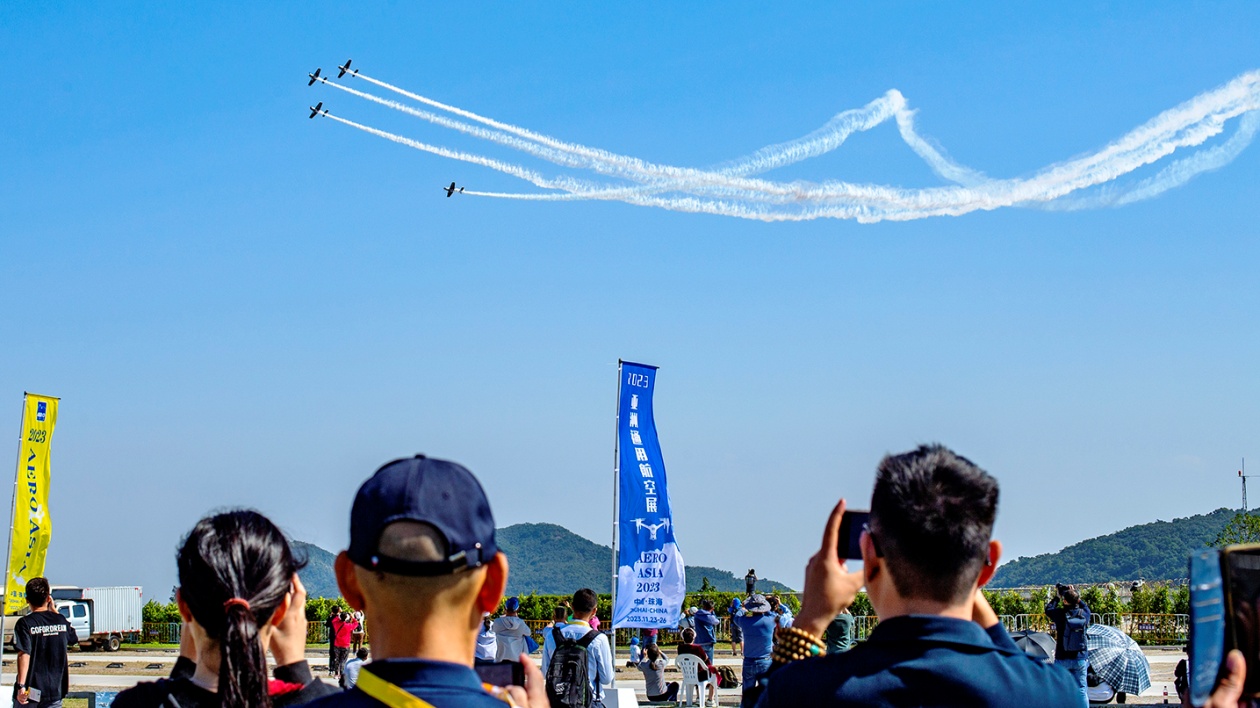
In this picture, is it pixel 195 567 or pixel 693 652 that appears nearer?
pixel 195 567

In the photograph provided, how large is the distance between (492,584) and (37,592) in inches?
390

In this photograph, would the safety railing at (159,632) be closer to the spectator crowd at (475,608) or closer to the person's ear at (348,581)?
the spectator crowd at (475,608)

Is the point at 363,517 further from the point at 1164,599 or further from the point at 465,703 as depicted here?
the point at 1164,599

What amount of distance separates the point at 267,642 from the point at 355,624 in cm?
2350

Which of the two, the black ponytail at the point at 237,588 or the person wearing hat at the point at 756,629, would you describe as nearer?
the black ponytail at the point at 237,588

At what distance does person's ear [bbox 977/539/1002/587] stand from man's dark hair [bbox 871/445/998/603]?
46 mm

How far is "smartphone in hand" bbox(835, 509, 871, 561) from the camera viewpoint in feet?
9.78

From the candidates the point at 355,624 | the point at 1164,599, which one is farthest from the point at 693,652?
the point at 1164,599

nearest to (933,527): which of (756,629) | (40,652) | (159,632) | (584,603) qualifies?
(584,603)

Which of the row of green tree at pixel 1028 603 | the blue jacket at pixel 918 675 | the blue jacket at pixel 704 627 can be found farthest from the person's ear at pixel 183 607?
the row of green tree at pixel 1028 603

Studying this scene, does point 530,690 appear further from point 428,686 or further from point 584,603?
point 584,603

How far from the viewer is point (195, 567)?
10.2ft

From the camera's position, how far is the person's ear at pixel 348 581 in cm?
256

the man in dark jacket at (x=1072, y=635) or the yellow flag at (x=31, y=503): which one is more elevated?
the yellow flag at (x=31, y=503)
